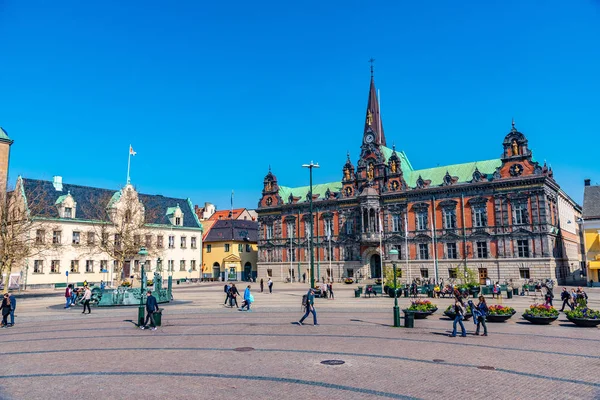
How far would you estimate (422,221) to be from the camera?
65.1m

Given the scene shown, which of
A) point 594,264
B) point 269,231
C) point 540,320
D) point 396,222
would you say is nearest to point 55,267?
point 269,231

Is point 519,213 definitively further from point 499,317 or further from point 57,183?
point 57,183

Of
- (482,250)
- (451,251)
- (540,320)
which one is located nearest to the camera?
(540,320)

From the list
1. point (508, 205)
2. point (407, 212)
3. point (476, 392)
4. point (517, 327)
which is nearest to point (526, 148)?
point (508, 205)

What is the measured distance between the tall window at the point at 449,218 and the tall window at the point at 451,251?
234cm

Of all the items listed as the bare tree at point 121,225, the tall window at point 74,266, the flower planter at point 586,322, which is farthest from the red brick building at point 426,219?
the flower planter at point 586,322

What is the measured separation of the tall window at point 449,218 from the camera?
205ft

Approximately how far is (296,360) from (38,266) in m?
56.0

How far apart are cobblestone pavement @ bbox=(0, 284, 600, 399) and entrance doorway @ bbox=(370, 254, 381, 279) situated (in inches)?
1737

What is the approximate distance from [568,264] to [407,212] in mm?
21579

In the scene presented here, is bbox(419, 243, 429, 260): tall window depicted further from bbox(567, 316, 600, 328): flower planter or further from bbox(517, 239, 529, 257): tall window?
bbox(567, 316, 600, 328): flower planter

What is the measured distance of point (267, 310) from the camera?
30.7 metres

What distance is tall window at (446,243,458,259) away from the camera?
203 ft

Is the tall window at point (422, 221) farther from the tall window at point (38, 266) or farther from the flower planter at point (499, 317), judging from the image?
the tall window at point (38, 266)
